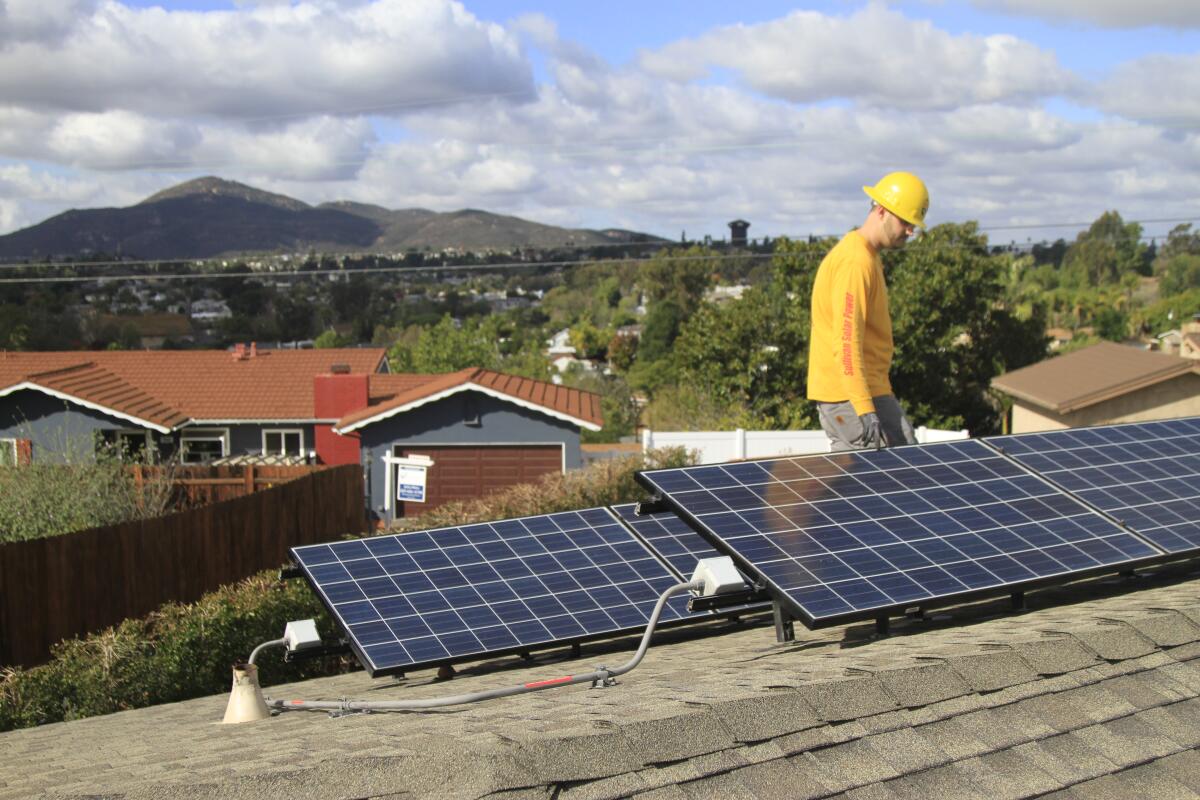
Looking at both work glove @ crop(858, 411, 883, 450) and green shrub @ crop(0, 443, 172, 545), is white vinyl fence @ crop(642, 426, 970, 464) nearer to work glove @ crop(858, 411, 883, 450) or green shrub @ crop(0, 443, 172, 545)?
green shrub @ crop(0, 443, 172, 545)

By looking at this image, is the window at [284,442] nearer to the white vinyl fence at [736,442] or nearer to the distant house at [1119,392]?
the white vinyl fence at [736,442]

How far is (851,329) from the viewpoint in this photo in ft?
23.1

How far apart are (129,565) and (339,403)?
63.1ft

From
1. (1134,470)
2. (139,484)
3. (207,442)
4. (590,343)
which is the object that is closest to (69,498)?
(139,484)

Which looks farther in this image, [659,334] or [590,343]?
[590,343]

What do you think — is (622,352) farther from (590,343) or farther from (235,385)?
(235,385)

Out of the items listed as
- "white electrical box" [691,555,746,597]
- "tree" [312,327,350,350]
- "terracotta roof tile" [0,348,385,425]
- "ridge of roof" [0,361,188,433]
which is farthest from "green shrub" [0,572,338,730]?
"tree" [312,327,350,350]

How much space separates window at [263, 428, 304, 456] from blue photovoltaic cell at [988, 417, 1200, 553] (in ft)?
103

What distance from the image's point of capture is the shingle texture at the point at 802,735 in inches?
124

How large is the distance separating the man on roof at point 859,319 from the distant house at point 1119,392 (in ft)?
75.0

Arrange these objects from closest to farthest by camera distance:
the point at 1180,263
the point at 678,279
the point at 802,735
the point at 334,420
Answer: the point at 802,735, the point at 334,420, the point at 678,279, the point at 1180,263

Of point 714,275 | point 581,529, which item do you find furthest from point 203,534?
point 714,275

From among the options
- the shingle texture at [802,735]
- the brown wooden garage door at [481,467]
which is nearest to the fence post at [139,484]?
the brown wooden garage door at [481,467]

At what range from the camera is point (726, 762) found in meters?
3.29
